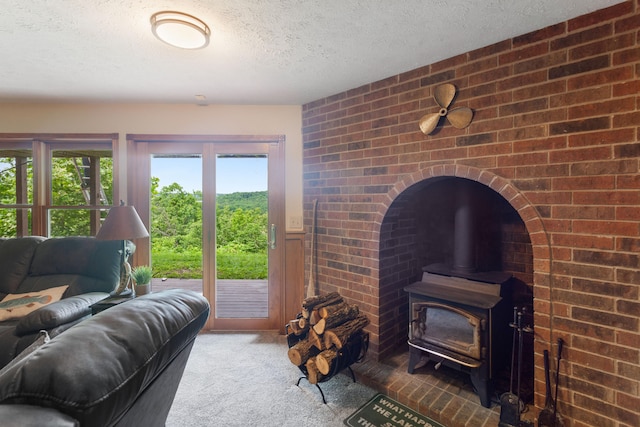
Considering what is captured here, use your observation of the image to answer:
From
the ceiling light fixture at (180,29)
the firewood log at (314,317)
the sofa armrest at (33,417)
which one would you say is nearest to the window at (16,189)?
the ceiling light fixture at (180,29)

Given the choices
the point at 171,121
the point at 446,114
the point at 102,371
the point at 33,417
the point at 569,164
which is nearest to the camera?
the point at 33,417

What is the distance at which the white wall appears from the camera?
309cm

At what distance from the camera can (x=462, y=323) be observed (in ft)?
6.81

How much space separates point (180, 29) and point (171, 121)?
1.66 meters

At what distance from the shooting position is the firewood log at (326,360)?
208 centimetres

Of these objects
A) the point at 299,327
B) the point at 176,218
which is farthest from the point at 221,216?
the point at 299,327

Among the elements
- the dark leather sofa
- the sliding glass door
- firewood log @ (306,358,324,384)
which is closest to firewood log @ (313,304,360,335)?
firewood log @ (306,358,324,384)

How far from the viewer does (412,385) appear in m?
2.13

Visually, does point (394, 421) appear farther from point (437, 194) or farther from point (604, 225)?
point (437, 194)

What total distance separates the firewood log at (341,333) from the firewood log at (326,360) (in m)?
0.05

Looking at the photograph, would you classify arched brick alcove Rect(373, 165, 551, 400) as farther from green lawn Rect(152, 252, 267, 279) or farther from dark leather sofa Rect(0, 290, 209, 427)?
dark leather sofa Rect(0, 290, 209, 427)

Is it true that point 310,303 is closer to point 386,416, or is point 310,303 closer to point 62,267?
point 386,416

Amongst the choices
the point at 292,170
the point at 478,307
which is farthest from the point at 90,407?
the point at 292,170

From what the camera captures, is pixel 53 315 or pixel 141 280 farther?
pixel 141 280
